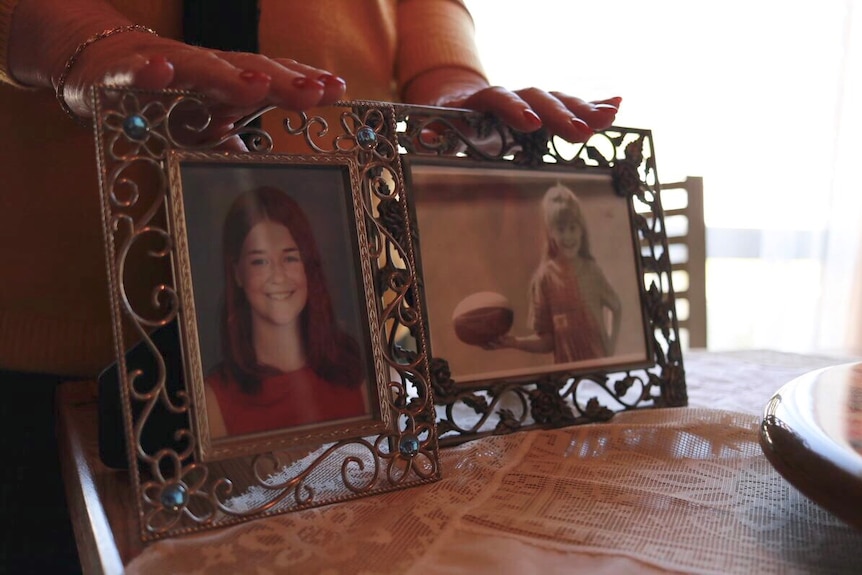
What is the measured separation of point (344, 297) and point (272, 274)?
0.18 feet

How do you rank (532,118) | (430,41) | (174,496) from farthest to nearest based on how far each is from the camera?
1. (430,41)
2. (532,118)
3. (174,496)

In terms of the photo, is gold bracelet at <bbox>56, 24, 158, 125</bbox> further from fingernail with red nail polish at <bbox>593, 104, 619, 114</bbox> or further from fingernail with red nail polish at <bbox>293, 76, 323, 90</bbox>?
fingernail with red nail polish at <bbox>593, 104, 619, 114</bbox>

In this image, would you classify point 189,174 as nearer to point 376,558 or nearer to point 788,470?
point 376,558

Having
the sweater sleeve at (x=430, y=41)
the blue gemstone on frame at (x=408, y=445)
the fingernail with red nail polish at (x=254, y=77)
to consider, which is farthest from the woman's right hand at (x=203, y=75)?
the sweater sleeve at (x=430, y=41)

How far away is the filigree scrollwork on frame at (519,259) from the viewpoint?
0.58 metres

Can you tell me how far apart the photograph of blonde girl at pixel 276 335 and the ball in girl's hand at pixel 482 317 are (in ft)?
0.43

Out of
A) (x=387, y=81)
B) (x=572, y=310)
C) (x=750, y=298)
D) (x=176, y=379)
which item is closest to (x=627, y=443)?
(x=572, y=310)

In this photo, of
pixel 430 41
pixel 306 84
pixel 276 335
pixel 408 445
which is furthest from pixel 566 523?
pixel 430 41

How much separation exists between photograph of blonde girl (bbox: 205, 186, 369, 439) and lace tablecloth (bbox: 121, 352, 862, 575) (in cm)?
7

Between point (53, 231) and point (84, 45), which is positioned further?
point (53, 231)

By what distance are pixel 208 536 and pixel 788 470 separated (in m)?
0.33

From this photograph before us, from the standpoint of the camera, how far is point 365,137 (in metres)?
0.51

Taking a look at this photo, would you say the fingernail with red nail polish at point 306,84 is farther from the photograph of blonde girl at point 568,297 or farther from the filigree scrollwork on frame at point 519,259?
the photograph of blonde girl at point 568,297

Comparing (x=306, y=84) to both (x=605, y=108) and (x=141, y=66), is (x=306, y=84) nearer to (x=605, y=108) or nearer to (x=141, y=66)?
→ (x=141, y=66)
